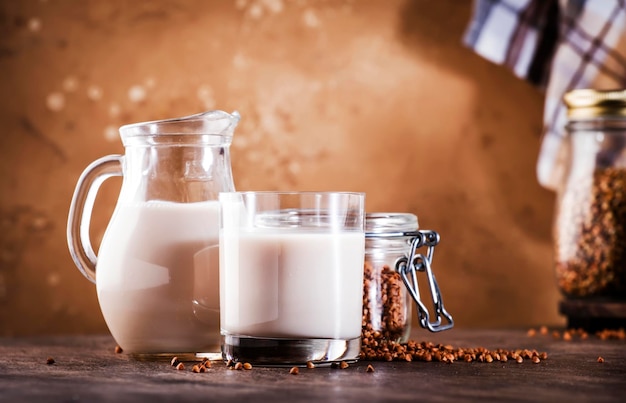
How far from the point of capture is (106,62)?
68.4 inches

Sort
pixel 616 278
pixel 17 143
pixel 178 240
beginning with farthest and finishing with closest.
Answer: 1. pixel 17 143
2. pixel 616 278
3. pixel 178 240

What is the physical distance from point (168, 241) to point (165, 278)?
0.13 feet

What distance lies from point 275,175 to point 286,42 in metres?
0.27

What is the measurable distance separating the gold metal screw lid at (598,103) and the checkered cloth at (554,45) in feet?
0.85

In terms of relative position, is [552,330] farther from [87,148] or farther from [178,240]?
[87,148]

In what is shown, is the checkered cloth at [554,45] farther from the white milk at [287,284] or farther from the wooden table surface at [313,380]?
the white milk at [287,284]

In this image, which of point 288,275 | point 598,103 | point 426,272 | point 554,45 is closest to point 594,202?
point 598,103

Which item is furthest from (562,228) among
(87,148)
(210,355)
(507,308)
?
(87,148)

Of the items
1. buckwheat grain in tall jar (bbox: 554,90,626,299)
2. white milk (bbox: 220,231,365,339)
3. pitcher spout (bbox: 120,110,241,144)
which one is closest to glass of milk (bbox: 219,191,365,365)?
white milk (bbox: 220,231,365,339)

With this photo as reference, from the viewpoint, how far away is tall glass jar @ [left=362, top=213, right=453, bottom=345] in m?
1.01

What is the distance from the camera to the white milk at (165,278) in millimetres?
928

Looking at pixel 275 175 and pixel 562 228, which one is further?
pixel 275 175

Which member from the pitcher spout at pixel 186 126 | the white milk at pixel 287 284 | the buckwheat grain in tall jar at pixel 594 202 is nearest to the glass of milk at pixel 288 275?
the white milk at pixel 287 284

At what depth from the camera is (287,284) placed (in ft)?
2.84
